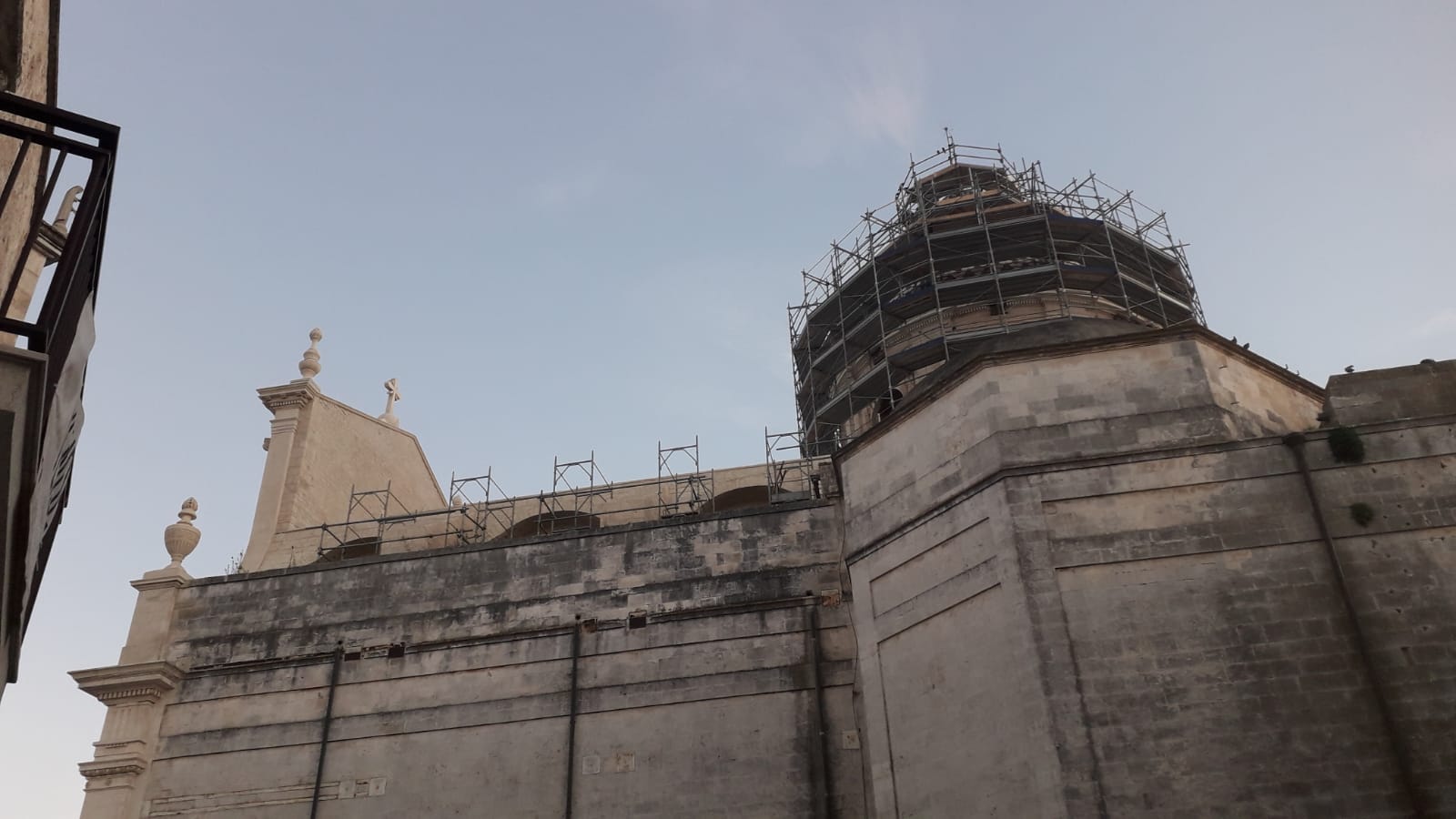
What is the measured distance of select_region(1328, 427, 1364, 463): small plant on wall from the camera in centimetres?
1339

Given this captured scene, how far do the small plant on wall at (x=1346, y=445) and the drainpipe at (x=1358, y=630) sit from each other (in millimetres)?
315

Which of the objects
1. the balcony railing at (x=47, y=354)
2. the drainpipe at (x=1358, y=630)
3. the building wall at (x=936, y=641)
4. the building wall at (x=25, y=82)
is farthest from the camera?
the building wall at (x=936, y=641)

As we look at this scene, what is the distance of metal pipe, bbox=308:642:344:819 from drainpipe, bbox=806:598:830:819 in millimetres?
7601

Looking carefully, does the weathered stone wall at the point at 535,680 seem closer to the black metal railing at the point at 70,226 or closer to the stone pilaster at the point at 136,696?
the stone pilaster at the point at 136,696

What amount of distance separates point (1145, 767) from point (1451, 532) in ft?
13.8

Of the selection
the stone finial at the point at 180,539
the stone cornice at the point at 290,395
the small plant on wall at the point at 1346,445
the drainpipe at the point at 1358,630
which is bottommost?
the drainpipe at the point at 1358,630

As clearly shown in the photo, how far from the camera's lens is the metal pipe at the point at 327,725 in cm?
1812

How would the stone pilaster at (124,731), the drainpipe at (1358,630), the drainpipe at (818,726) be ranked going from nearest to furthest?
the drainpipe at (1358,630), the drainpipe at (818,726), the stone pilaster at (124,731)

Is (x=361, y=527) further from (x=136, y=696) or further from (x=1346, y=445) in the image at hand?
(x=1346, y=445)

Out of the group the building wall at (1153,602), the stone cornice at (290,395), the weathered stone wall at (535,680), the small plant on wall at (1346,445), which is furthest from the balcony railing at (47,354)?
the stone cornice at (290,395)

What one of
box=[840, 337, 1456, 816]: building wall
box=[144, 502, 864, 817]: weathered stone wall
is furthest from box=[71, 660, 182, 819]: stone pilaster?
box=[840, 337, 1456, 816]: building wall

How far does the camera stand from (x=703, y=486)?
2302cm

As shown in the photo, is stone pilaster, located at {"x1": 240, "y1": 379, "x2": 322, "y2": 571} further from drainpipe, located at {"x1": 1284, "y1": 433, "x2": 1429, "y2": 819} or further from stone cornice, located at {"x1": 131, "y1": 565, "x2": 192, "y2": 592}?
drainpipe, located at {"x1": 1284, "y1": 433, "x2": 1429, "y2": 819}

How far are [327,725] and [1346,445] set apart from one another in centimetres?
1489
